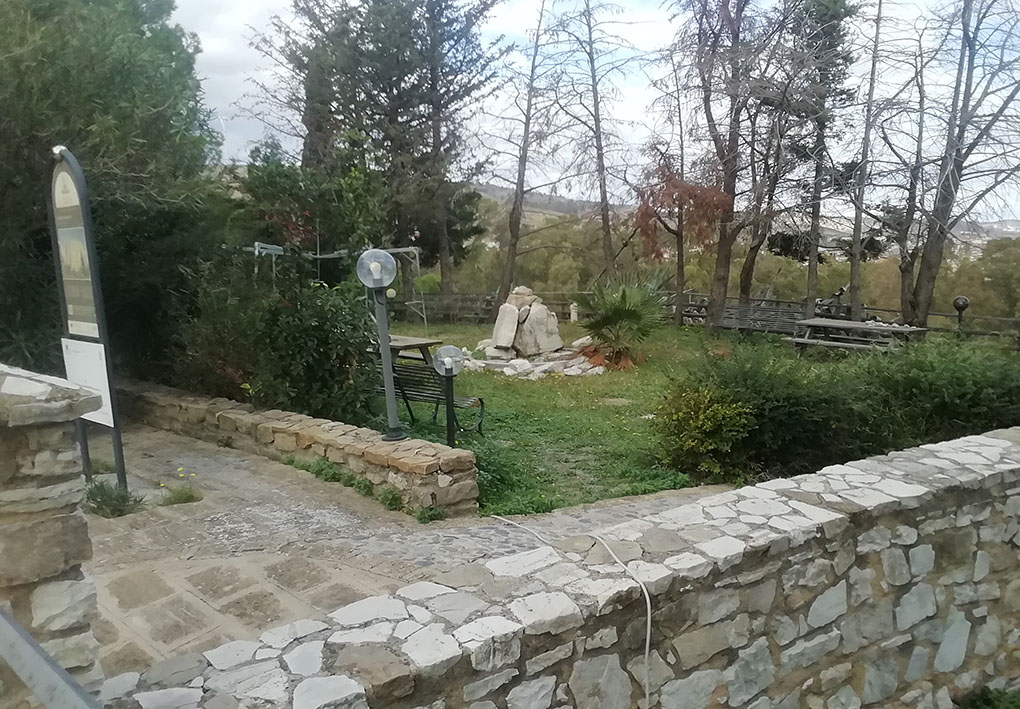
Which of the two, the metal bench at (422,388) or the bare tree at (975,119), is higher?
the bare tree at (975,119)

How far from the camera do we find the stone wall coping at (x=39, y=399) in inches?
61.3

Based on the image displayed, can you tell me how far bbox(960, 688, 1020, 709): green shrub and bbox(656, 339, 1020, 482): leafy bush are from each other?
1877mm

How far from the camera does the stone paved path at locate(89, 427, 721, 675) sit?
2.71m

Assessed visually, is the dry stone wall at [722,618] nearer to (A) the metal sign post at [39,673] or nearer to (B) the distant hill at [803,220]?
(A) the metal sign post at [39,673]

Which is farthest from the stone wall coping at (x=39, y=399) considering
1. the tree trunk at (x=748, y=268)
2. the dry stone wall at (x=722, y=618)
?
the tree trunk at (x=748, y=268)

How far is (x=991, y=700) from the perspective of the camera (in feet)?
10.9

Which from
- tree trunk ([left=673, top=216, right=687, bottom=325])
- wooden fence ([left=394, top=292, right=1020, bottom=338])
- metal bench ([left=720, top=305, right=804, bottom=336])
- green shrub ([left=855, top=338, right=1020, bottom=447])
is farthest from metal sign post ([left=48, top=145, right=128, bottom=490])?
tree trunk ([left=673, top=216, right=687, bottom=325])

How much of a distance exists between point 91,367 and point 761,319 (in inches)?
462

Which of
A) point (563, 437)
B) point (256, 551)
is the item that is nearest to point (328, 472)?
point (256, 551)

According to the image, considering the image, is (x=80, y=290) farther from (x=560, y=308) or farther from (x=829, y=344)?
(x=560, y=308)

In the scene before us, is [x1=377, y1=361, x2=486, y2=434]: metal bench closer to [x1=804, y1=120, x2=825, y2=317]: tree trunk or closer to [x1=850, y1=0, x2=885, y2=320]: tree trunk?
[x1=850, y1=0, x2=885, y2=320]: tree trunk

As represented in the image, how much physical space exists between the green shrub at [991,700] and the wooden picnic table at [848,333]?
6459 mm

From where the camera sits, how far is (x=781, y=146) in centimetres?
1223

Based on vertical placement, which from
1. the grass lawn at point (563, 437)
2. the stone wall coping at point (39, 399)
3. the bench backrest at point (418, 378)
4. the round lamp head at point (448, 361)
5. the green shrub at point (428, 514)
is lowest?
the grass lawn at point (563, 437)
